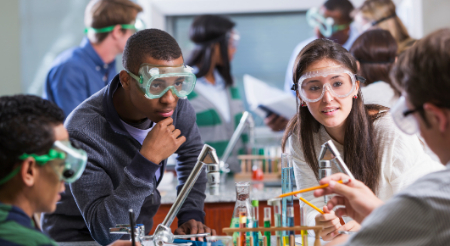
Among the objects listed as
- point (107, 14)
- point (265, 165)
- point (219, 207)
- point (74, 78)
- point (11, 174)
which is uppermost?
point (107, 14)

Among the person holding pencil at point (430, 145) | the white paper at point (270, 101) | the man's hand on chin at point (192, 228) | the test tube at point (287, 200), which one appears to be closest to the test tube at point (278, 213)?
the test tube at point (287, 200)

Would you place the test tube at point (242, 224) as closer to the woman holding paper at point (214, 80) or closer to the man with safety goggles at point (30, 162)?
the man with safety goggles at point (30, 162)

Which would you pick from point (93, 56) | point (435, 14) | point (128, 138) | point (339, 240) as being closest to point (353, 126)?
point (339, 240)

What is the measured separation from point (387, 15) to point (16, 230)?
3.15m

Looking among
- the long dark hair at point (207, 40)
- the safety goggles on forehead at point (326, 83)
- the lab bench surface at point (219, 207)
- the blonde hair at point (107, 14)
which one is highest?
the blonde hair at point (107, 14)

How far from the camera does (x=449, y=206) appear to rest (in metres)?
0.94

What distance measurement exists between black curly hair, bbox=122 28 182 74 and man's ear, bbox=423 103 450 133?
90cm

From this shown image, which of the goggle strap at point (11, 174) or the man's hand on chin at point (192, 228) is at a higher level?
the goggle strap at point (11, 174)

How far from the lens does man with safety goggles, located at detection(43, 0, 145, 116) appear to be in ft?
9.87

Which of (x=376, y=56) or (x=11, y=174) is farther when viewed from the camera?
(x=376, y=56)

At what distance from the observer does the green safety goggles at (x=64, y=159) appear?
45.6 inches

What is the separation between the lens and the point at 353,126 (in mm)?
1877

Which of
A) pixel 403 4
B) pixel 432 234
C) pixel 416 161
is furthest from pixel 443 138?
pixel 403 4

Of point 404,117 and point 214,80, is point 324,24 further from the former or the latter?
point 404,117
